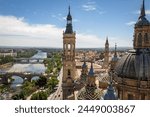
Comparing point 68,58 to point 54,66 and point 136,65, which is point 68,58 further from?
point 54,66

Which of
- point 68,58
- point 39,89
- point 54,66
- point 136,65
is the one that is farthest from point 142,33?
point 54,66

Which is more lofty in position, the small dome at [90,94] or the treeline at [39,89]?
the small dome at [90,94]

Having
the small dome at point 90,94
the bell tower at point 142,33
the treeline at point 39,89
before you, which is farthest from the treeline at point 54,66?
the bell tower at point 142,33

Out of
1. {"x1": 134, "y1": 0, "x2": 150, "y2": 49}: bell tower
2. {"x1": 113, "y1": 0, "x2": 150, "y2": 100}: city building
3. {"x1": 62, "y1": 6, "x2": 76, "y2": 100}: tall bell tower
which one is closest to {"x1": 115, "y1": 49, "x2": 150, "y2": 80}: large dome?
{"x1": 113, "y1": 0, "x2": 150, "y2": 100}: city building

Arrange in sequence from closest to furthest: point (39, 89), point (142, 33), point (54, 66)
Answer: point (142, 33), point (39, 89), point (54, 66)

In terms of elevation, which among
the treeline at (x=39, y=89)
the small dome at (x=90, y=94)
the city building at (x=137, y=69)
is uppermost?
the city building at (x=137, y=69)

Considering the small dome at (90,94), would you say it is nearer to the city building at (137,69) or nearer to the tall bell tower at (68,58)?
the city building at (137,69)

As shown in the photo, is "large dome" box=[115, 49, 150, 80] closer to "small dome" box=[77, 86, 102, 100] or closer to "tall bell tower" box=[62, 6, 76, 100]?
"small dome" box=[77, 86, 102, 100]
